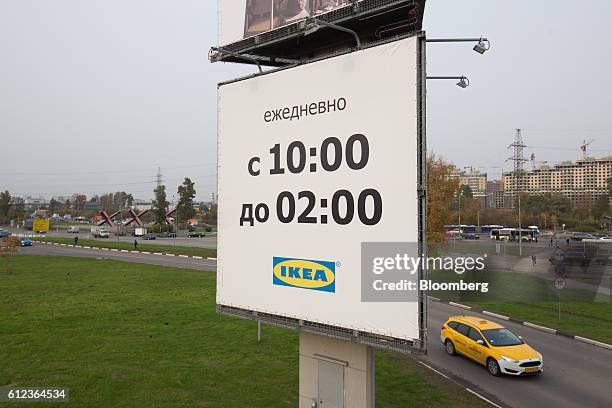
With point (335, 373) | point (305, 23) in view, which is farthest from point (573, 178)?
point (305, 23)

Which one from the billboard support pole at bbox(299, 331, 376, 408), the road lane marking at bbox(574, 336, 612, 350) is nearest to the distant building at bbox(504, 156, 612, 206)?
the road lane marking at bbox(574, 336, 612, 350)

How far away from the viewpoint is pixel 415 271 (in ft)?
20.2

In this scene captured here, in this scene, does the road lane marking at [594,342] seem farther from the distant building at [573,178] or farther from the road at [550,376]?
the distant building at [573,178]

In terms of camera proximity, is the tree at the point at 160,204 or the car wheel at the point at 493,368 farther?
the tree at the point at 160,204

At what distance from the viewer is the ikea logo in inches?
285

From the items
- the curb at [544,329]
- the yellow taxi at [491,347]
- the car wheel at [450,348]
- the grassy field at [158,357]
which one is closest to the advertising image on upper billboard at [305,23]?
the grassy field at [158,357]

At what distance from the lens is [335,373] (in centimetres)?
786

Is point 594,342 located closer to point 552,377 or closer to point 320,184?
point 552,377

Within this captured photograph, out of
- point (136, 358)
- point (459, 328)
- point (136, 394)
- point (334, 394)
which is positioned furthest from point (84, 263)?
point (334, 394)

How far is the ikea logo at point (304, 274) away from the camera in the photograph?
723 centimetres

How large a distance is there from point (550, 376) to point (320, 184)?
1029 cm

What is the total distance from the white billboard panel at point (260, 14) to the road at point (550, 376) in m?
10.1

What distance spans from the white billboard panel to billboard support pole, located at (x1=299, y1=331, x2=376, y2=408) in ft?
19.1

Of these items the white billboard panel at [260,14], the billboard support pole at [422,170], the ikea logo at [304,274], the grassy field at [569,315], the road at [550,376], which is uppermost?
the white billboard panel at [260,14]
